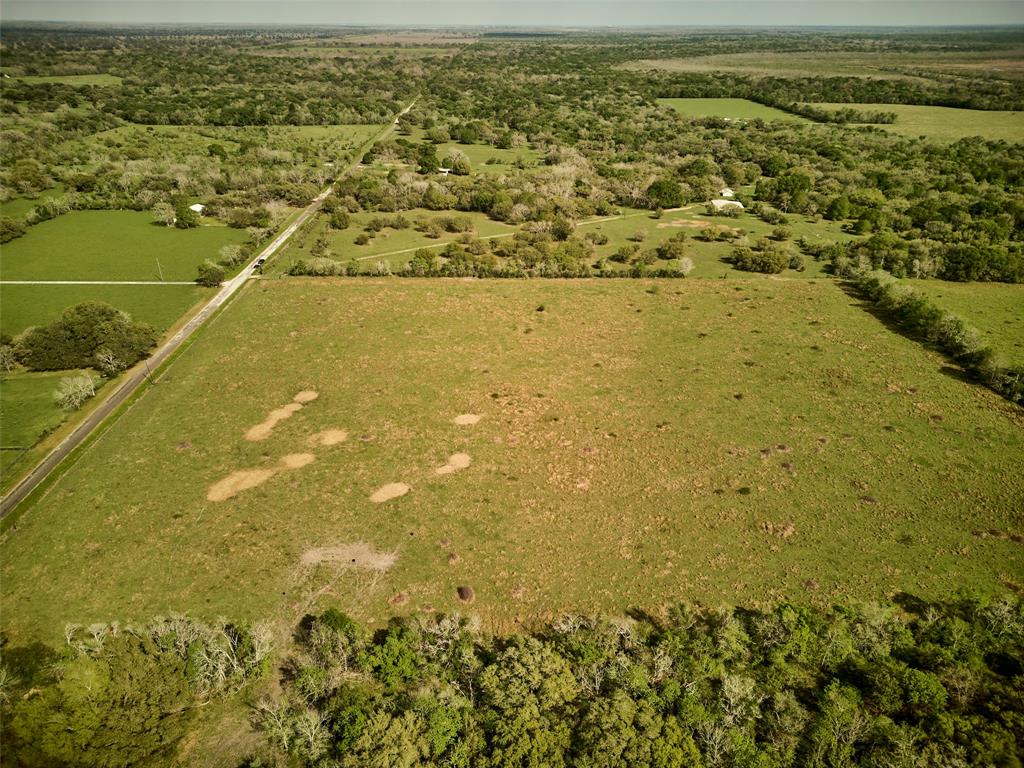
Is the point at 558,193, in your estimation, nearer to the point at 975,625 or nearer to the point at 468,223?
the point at 468,223

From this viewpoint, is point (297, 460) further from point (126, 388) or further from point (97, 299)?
point (97, 299)

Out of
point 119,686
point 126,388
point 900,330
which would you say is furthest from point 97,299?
point 900,330

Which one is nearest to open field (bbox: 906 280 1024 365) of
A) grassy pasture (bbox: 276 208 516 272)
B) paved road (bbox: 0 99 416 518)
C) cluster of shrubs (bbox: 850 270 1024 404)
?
cluster of shrubs (bbox: 850 270 1024 404)

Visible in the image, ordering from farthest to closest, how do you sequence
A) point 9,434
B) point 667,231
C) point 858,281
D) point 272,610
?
point 667,231 < point 858,281 < point 9,434 < point 272,610

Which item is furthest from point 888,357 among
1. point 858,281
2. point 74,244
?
point 74,244

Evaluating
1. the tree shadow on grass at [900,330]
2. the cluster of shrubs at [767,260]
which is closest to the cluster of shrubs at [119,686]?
the tree shadow on grass at [900,330]

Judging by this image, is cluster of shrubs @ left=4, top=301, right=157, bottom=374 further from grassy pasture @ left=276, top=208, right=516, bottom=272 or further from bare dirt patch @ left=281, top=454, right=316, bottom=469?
grassy pasture @ left=276, top=208, right=516, bottom=272
